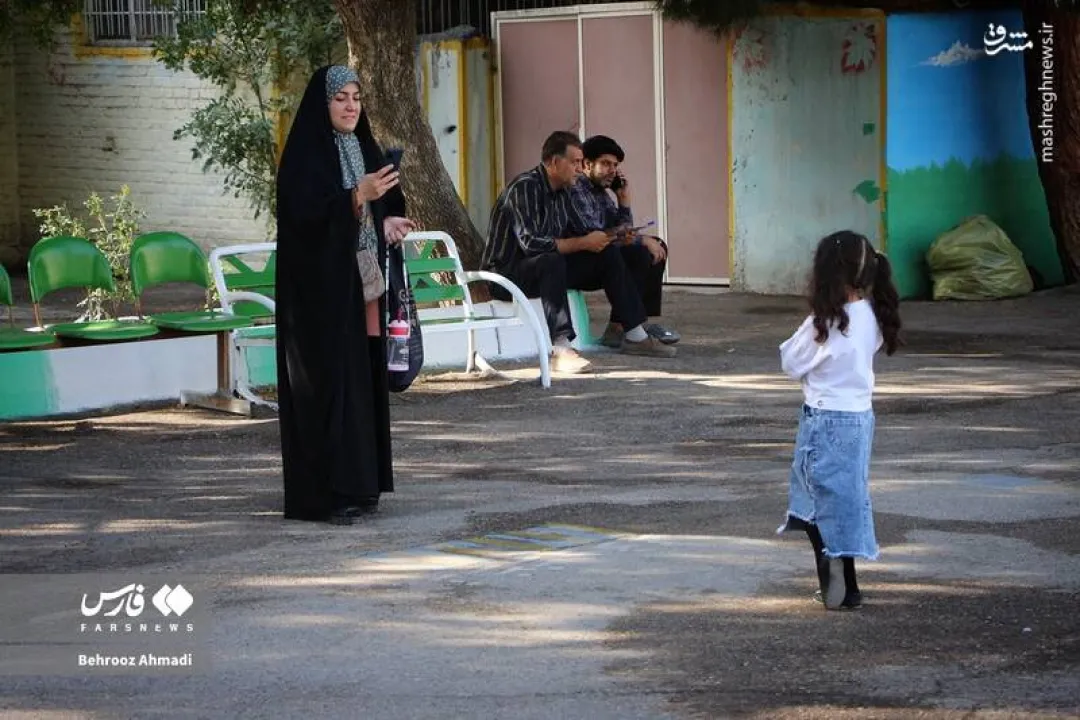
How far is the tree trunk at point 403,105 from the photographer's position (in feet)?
40.0

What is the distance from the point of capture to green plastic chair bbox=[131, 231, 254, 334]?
9.87 metres

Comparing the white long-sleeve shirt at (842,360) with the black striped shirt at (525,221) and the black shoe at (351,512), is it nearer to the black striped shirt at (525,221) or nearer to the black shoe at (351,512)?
the black shoe at (351,512)

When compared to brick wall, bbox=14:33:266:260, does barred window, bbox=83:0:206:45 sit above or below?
above

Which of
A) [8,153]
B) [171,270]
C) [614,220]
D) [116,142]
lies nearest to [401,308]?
[171,270]

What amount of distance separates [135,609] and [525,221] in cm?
576

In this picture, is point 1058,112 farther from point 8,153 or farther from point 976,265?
point 8,153

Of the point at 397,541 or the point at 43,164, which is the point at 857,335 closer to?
the point at 397,541

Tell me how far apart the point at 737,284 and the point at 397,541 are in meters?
8.53

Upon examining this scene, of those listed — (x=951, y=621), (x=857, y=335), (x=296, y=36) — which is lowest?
(x=951, y=621)

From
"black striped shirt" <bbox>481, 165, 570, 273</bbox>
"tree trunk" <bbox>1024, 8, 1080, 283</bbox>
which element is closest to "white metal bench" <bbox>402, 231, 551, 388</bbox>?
"black striped shirt" <bbox>481, 165, 570, 273</bbox>

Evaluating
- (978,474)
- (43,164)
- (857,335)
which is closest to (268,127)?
(43,164)

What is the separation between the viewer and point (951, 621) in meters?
5.64

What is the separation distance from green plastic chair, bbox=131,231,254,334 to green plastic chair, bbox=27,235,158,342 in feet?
0.55

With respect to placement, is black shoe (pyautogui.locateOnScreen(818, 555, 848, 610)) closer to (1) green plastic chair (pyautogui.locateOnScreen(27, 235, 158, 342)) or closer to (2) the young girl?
(2) the young girl
